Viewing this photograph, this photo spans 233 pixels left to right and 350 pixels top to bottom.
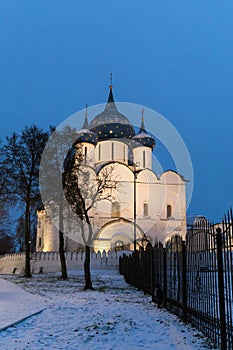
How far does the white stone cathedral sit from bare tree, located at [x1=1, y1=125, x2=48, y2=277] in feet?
62.5

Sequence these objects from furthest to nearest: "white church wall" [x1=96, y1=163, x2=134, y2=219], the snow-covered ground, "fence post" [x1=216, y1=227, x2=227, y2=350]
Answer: "white church wall" [x1=96, y1=163, x2=134, y2=219]
the snow-covered ground
"fence post" [x1=216, y1=227, x2=227, y2=350]

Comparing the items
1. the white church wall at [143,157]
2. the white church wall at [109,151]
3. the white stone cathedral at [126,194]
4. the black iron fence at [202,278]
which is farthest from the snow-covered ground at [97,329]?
the white church wall at [143,157]

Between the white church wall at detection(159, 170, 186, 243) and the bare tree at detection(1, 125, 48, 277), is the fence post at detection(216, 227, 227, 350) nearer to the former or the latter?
the bare tree at detection(1, 125, 48, 277)

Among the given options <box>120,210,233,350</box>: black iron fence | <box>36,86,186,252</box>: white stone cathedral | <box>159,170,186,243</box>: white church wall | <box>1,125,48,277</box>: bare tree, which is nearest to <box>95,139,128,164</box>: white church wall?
<box>36,86,186,252</box>: white stone cathedral

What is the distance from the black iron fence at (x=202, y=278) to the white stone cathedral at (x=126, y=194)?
31190mm

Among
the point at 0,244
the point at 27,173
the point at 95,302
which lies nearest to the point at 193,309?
the point at 95,302

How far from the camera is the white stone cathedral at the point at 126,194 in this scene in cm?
4312

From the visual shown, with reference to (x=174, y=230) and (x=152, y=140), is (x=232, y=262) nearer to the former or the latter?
(x=174, y=230)

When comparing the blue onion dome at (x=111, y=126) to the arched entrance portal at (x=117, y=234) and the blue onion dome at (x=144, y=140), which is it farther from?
the arched entrance portal at (x=117, y=234)

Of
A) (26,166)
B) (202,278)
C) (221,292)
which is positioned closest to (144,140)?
(26,166)

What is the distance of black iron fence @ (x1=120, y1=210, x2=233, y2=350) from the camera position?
5789mm

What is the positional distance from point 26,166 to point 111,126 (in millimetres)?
30370

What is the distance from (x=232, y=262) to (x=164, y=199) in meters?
44.8

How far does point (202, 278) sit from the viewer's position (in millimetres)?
7254
